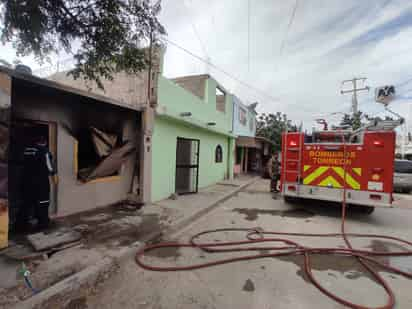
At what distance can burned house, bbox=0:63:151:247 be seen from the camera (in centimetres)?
356

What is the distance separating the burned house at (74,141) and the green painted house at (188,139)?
0.67m

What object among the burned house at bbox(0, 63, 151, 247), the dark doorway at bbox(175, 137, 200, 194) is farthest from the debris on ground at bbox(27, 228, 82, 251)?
the dark doorway at bbox(175, 137, 200, 194)

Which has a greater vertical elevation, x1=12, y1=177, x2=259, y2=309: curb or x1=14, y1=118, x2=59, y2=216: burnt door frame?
x1=14, y1=118, x2=59, y2=216: burnt door frame

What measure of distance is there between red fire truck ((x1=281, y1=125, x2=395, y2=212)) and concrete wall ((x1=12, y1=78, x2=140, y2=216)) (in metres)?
5.27

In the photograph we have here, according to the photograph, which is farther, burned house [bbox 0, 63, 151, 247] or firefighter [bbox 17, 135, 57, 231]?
firefighter [bbox 17, 135, 57, 231]

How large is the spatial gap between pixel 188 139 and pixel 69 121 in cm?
423

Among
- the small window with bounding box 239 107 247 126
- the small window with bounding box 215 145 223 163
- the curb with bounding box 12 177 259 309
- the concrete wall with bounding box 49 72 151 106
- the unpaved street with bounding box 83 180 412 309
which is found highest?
the small window with bounding box 239 107 247 126

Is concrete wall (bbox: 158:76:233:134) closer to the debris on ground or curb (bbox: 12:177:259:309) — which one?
the debris on ground

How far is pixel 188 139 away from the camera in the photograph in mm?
8289

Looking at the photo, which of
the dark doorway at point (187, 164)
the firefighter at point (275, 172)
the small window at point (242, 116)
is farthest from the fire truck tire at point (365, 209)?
the small window at point (242, 116)

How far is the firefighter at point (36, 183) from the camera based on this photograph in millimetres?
3926

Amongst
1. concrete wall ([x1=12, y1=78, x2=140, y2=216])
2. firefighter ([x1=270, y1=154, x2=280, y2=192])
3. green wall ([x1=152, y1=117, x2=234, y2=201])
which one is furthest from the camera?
firefighter ([x1=270, y1=154, x2=280, y2=192])

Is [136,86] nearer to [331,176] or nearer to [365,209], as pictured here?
[331,176]

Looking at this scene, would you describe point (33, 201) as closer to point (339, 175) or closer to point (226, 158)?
point (339, 175)
